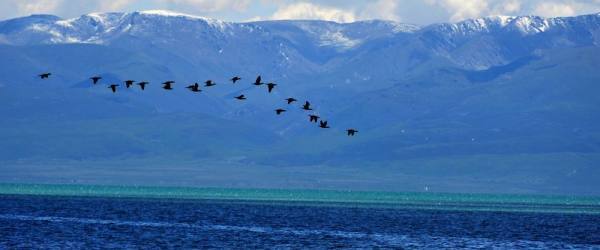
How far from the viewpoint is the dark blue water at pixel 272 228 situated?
105250mm

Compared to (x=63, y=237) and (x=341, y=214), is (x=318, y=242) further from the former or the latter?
(x=341, y=214)

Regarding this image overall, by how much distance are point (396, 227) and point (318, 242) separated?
26201mm

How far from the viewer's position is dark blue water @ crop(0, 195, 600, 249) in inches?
4144

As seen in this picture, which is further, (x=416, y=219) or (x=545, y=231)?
(x=416, y=219)

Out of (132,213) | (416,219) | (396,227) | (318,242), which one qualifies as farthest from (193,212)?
(318,242)

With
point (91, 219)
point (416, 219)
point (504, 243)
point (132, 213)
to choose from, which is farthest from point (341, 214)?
point (504, 243)

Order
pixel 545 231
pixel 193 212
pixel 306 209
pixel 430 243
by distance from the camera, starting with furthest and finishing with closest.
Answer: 1. pixel 306 209
2. pixel 193 212
3. pixel 545 231
4. pixel 430 243

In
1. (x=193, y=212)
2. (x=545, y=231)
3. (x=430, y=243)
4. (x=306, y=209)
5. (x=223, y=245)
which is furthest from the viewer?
(x=306, y=209)

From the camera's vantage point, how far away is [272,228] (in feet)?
411

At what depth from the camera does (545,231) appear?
429 feet

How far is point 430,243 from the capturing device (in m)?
109

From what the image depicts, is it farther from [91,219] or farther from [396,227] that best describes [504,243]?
[91,219]

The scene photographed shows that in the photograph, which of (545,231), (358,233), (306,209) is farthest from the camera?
(306,209)

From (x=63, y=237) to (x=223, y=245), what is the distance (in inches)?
501
